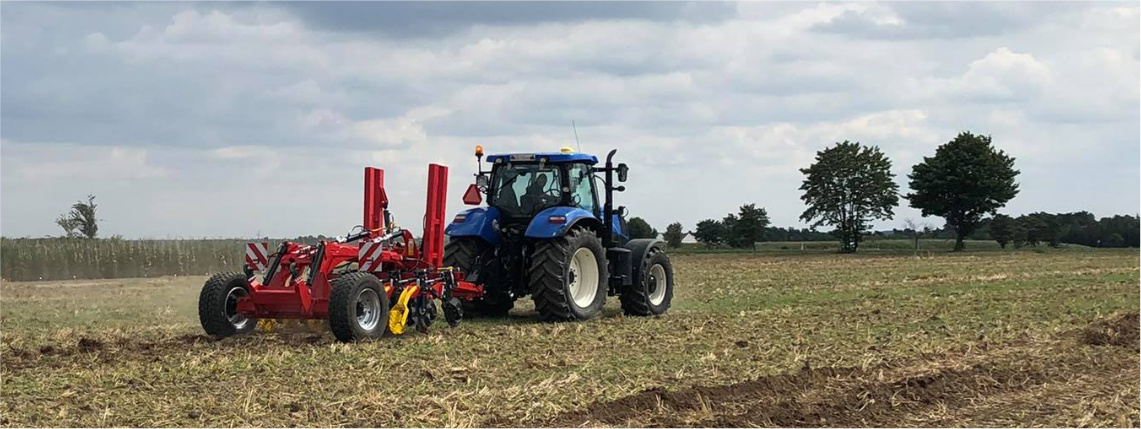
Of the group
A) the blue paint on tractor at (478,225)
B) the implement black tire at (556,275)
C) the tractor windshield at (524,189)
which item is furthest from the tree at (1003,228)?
the blue paint on tractor at (478,225)

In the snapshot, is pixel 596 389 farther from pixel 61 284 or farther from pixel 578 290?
pixel 61 284

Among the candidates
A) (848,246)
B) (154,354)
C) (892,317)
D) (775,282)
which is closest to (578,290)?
(892,317)

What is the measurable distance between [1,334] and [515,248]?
19.0ft

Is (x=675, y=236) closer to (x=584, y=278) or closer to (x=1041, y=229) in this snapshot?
(x=1041, y=229)

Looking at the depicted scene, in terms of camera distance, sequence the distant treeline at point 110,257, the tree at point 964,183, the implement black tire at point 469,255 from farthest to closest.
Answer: the tree at point 964,183
the distant treeline at point 110,257
the implement black tire at point 469,255

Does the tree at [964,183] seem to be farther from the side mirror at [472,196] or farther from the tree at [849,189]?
the side mirror at [472,196]

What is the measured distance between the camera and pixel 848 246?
51.2 metres

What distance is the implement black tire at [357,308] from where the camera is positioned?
10141 millimetres

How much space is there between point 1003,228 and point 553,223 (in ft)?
140

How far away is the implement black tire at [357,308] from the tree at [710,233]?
49.5 meters

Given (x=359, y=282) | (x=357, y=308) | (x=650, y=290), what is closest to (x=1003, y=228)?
(x=650, y=290)

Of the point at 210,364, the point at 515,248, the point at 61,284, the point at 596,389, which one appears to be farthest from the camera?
the point at 61,284

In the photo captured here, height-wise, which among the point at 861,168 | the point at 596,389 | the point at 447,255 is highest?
the point at 861,168

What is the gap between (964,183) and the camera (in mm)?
50219
